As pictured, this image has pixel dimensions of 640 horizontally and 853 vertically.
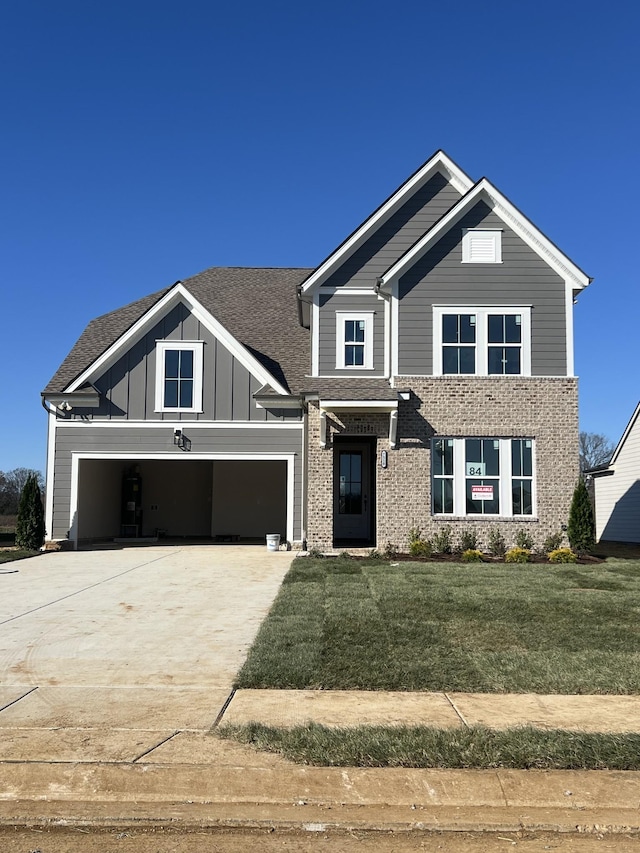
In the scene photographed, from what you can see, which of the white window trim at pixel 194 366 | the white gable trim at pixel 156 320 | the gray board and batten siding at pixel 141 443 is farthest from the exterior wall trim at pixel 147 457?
the white gable trim at pixel 156 320

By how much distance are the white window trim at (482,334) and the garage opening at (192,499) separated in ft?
20.3

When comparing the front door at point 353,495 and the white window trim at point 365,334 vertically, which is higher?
the white window trim at point 365,334

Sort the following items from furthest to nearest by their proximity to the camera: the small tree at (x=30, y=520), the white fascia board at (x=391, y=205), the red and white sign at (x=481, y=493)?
the white fascia board at (x=391, y=205) → the small tree at (x=30, y=520) → the red and white sign at (x=481, y=493)

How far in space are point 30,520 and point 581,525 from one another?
1300 centimetres

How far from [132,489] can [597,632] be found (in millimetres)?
16610

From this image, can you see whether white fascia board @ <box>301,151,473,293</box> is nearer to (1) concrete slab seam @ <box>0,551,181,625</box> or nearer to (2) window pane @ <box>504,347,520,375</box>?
(2) window pane @ <box>504,347,520,375</box>

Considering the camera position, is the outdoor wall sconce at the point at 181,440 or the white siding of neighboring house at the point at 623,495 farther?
the white siding of neighboring house at the point at 623,495

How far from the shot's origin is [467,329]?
57.5 ft

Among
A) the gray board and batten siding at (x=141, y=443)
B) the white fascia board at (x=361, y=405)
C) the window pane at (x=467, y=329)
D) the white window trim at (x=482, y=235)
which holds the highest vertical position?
the white window trim at (x=482, y=235)

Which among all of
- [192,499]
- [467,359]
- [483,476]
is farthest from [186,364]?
[483,476]

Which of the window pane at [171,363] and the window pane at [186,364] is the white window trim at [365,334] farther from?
the window pane at [171,363]

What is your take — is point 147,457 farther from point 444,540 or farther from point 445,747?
point 445,747

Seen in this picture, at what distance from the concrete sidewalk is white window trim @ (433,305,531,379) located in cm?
1358

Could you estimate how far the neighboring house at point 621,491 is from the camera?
81.0 feet
